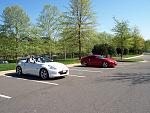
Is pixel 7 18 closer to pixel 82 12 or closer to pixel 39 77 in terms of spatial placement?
pixel 82 12

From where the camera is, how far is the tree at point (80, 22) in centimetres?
3447

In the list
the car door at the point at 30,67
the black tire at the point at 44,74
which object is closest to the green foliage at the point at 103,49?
the car door at the point at 30,67

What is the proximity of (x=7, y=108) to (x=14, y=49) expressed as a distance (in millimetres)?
34305

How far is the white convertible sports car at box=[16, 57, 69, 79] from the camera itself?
14008 millimetres

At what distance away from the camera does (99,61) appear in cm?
2334

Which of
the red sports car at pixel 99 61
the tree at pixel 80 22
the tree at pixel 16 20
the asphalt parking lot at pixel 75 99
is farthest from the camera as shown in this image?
the tree at pixel 16 20

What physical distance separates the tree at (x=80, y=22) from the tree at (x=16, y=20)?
1144cm

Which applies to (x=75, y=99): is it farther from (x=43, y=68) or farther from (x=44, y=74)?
(x=43, y=68)

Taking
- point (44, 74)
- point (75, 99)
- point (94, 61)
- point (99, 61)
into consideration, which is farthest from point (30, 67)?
point (94, 61)

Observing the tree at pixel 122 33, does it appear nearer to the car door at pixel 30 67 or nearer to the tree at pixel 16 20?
the tree at pixel 16 20

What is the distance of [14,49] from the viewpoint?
1614 inches

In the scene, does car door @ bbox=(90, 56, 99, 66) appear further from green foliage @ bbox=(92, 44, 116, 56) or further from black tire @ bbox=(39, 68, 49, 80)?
green foliage @ bbox=(92, 44, 116, 56)

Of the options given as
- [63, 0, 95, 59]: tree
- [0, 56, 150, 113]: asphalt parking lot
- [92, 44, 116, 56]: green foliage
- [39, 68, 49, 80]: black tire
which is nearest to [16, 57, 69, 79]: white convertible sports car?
[39, 68, 49, 80]: black tire

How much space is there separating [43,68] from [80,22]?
2107 cm
